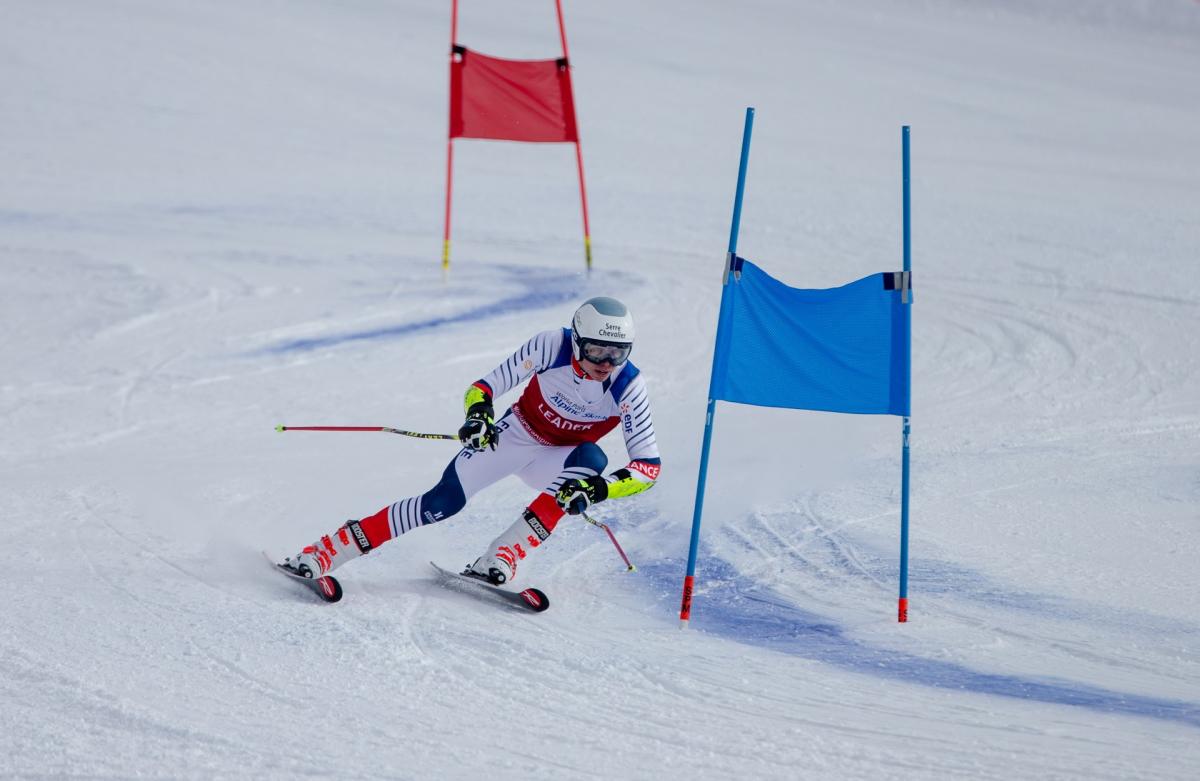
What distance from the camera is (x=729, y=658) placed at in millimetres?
5188

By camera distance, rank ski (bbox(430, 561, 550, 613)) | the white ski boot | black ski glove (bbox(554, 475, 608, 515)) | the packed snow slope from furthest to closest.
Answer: the white ski boot → ski (bbox(430, 561, 550, 613)) → black ski glove (bbox(554, 475, 608, 515)) → the packed snow slope

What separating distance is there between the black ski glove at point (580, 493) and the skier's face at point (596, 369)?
0.48 m

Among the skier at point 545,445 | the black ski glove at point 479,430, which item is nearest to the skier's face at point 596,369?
the skier at point 545,445

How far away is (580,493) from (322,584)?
1.16 m

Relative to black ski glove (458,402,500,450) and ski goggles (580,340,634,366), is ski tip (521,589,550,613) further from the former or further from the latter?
ski goggles (580,340,634,366)

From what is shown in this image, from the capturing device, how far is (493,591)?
5.66 metres

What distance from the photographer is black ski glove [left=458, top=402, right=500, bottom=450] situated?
5.74m

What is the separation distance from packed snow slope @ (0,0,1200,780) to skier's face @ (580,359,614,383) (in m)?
0.99

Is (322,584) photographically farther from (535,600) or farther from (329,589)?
(535,600)

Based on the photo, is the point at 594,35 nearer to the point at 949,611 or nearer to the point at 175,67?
the point at 175,67

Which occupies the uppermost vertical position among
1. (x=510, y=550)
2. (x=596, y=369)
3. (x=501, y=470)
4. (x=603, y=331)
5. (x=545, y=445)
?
(x=603, y=331)

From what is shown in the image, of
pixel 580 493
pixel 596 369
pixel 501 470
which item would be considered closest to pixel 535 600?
pixel 580 493

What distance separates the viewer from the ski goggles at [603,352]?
5621 mm

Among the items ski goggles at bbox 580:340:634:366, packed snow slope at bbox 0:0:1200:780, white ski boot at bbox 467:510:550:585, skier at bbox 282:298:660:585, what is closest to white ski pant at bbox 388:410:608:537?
skier at bbox 282:298:660:585
